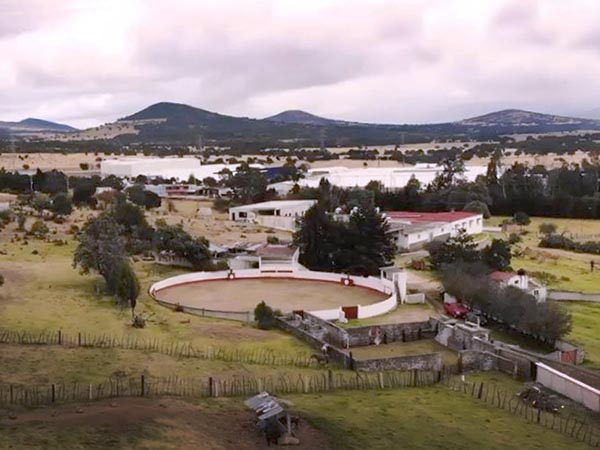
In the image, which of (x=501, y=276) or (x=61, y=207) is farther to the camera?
(x=61, y=207)

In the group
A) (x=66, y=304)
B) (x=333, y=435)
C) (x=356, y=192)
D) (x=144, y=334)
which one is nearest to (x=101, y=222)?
(x=66, y=304)

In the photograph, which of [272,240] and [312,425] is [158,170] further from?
[312,425]

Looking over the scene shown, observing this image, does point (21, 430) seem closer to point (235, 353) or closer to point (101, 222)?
point (235, 353)

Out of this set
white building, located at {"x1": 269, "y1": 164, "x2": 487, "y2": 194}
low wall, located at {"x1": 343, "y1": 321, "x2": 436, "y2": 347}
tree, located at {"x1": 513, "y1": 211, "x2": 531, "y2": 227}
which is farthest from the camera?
white building, located at {"x1": 269, "y1": 164, "x2": 487, "y2": 194}

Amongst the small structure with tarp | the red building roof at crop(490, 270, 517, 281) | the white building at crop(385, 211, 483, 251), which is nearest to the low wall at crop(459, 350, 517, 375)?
the small structure with tarp

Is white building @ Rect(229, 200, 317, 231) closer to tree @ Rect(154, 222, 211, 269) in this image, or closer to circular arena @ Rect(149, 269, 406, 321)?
tree @ Rect(154, 222, 211, 269)

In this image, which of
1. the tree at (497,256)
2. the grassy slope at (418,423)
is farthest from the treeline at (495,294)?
the grassy slope at (418,423)

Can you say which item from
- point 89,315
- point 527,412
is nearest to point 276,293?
point 89,315
